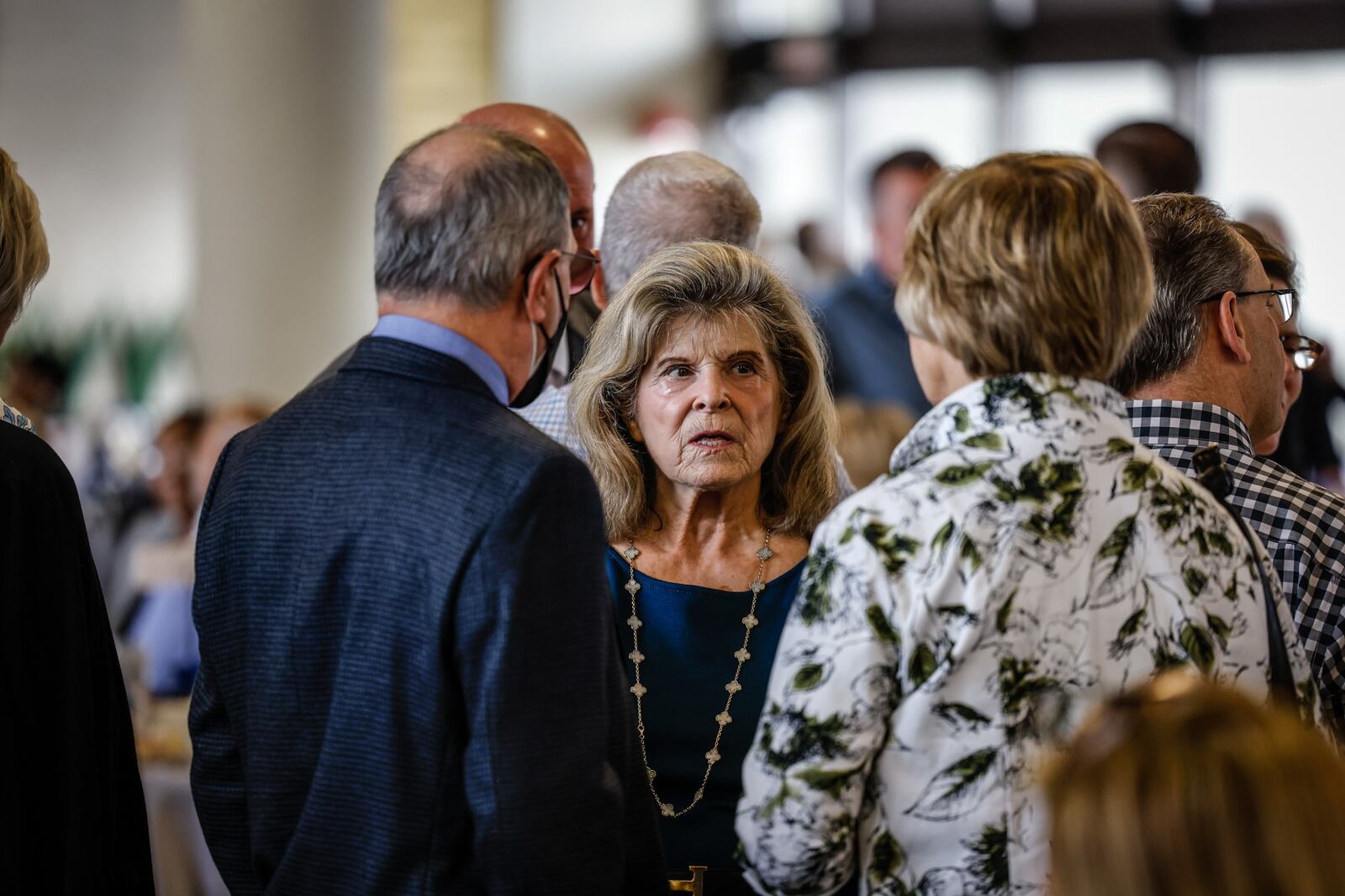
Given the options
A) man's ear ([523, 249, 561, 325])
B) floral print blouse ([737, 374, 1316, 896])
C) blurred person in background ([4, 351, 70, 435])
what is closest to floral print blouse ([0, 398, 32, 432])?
man's ear ([523, 249, 561, 325])

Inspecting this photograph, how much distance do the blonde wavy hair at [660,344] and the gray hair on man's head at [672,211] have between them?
0.43 meters

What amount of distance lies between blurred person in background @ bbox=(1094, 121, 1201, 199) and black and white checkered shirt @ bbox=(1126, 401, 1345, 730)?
1454mm

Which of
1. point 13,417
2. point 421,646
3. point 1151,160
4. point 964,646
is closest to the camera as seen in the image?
point 964,646

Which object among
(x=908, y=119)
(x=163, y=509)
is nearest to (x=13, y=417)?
(x=163, y=509)

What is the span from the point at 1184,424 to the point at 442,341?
3.24 feet

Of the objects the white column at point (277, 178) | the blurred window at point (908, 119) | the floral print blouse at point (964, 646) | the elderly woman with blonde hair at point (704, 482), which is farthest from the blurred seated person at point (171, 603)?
the blurred window at point (908, 119)

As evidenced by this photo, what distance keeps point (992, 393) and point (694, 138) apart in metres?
9.16

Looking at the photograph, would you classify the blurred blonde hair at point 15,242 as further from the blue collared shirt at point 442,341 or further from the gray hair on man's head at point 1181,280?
the gray hair on man's head at point 1181,280

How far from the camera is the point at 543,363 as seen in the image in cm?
181

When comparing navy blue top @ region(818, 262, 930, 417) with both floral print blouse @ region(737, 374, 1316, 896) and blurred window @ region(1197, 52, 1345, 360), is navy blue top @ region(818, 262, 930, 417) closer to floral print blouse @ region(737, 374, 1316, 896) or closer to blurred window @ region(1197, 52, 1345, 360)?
floral print blouse @ region(737, 374, 1316, 896)

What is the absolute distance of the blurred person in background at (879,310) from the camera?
16.3ft

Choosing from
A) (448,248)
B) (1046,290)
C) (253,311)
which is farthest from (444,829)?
(253,311)

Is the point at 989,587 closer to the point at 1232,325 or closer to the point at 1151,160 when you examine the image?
the point at 1232,325

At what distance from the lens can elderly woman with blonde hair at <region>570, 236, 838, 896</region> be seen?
224 cm
